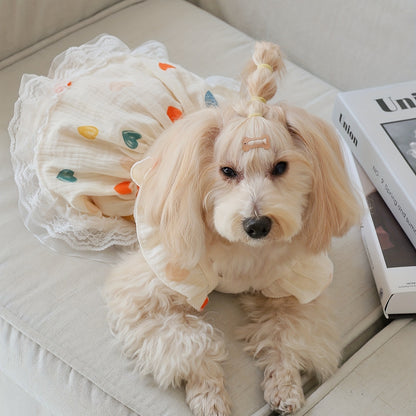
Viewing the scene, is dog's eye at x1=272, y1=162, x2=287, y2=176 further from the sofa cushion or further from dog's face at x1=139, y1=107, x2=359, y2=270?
the sofa cushion

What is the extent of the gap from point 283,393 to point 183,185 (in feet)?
1.47

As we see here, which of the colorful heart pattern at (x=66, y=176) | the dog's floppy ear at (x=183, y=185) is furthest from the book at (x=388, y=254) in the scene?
the colorful heart pattern at (x=66, y=176)

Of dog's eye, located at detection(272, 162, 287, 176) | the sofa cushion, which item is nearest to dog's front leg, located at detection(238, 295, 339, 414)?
dog's eye, located at detection(272, 162, 287, 176)

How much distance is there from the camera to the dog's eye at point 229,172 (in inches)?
35.3

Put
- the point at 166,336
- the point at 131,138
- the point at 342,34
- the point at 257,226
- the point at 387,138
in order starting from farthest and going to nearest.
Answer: the point at 342,34
the point at 387,138
the point at 131,138
the point at 166,336
the point at 257,226

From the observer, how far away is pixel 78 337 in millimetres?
1109

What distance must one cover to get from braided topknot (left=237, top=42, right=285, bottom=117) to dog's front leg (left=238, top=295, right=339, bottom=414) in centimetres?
46

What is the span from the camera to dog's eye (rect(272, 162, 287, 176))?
0.89 meters

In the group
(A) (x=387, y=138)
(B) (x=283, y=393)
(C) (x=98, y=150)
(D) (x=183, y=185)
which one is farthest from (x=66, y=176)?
(A) (x=387, y=138)

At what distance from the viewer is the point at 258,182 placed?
2.85ft

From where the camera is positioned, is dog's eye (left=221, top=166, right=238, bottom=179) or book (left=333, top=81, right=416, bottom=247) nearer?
dog's eye (left=221, top=166, right=238, bottom=179)

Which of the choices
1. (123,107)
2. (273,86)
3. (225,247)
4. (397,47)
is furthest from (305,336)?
(397,47)

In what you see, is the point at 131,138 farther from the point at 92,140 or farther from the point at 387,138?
the point at 387,138

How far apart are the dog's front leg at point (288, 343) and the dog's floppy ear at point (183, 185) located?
0.27 meters
